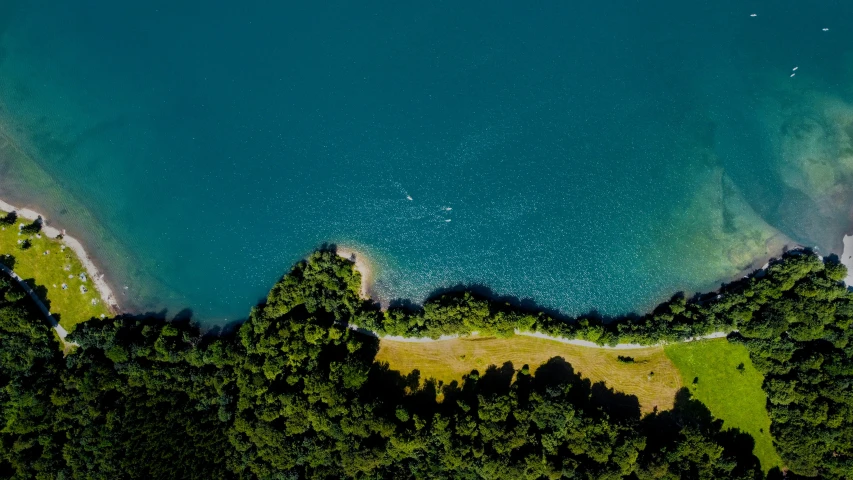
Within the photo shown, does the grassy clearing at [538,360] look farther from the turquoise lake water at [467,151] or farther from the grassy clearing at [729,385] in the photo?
the turquoise lake water at [467,151]

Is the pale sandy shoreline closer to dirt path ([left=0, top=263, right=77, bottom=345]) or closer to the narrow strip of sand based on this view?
dirt path ([left=0, top=263, right=77, bottom=345])

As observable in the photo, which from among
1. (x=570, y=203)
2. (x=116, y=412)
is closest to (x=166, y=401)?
(x=116, y=412)

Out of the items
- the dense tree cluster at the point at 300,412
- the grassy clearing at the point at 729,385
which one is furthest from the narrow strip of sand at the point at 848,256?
the dense tree cluster at the point at 300,412

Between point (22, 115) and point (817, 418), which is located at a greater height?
point (22, 115)

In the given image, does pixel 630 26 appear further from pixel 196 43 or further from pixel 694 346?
pixel 196 43

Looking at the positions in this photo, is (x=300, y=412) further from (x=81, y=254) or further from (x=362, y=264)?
(x=81, y=254)

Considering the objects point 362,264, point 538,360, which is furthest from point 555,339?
point 362,264

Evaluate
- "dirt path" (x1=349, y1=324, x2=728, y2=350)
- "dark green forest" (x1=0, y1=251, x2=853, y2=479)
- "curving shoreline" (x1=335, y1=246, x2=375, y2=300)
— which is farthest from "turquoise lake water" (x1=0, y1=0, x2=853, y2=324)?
"dark green forest" (x1=0, y1=251, x2=853, y2=479)
